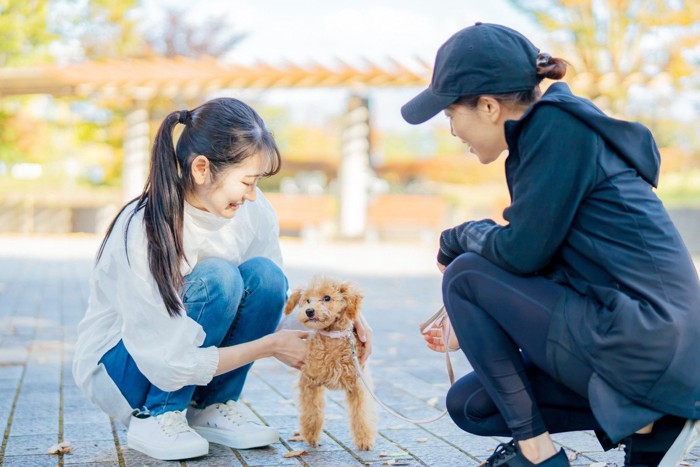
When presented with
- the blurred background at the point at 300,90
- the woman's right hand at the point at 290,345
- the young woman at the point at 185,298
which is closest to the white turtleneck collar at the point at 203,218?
the young woman at the point at 185,298

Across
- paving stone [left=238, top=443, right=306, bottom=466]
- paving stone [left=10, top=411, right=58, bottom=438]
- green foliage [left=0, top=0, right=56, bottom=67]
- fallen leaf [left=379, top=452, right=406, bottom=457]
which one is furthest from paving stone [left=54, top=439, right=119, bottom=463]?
green foliage [left=0, top=0, right=56, bottom=67]

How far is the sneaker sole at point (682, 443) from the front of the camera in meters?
2.17

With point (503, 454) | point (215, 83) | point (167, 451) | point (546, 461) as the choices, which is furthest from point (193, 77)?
point (546, 461)

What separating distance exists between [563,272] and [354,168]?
14968mm

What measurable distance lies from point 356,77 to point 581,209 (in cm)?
1382

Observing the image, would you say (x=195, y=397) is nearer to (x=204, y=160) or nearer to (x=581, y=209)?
(x=204, y=160)

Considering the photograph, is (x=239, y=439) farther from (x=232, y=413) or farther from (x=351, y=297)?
(x=351, y=297)

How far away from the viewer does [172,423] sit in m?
2.83

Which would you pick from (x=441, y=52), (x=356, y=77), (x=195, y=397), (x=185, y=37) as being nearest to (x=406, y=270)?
(x=356, y=77)

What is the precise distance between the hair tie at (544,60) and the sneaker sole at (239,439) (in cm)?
155

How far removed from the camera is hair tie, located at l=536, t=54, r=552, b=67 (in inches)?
92.0

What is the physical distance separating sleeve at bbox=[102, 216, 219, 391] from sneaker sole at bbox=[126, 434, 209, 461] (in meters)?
0.19

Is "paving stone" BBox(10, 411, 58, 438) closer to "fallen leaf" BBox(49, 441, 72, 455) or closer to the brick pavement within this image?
the brick pavement

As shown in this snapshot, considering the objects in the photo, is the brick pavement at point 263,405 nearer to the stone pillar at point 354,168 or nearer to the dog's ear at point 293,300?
Result: the dog's ear at point 293,300
